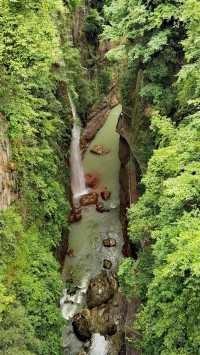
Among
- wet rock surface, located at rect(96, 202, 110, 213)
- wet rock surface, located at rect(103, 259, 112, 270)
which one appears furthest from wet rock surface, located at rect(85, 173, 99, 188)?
wet rock surface, located at rect(103, 259, 112, 270)

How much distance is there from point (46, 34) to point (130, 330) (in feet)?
37.2

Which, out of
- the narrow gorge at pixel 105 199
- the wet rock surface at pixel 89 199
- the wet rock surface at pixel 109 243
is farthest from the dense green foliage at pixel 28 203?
the wet rock surface at pixel 89 199

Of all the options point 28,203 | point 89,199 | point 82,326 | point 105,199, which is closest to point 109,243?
point 89,199

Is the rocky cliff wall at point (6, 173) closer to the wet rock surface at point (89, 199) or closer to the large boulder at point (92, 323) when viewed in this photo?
the large boulder at point (92, 323)

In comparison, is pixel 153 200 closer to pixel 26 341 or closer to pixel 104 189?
pixel 26 341

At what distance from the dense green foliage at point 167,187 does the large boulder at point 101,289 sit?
4949mm

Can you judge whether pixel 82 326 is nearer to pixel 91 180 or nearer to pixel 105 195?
pixel 105 195

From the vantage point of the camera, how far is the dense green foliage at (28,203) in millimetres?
14133

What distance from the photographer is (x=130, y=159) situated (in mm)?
25547

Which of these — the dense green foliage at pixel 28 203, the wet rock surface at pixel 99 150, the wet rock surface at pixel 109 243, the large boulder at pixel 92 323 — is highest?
the dense green foliage at pixel 28 203

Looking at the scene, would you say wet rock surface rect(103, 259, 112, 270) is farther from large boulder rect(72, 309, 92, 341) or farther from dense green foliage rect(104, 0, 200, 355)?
dense green foliage rect(104, 0, 200, 355)

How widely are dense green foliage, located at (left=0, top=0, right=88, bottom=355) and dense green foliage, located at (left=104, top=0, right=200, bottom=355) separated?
3.11 metres

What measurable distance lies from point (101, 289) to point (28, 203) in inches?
244

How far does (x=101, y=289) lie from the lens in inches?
840
